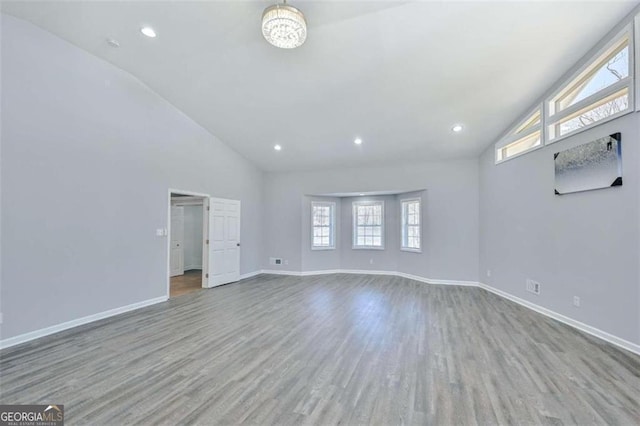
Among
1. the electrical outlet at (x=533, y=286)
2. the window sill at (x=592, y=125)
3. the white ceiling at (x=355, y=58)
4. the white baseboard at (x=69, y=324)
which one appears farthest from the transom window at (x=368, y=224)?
the white baseboard at (x=69, y=324)

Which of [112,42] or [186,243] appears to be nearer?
[112,42]

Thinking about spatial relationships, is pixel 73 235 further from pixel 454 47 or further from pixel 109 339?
Answer: pixel 454 47

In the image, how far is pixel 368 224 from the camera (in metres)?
8.09

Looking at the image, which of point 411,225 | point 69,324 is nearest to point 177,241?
point 69,324

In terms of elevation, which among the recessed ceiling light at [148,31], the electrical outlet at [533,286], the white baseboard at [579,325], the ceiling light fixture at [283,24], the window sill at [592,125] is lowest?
the white baseboard at [579,325]

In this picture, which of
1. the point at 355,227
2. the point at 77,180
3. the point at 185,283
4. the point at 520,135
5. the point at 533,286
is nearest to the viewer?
the point at 77,180

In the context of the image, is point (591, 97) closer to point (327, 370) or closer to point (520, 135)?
point (520, 135)

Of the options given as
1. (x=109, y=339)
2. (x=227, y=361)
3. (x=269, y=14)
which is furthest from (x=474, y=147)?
(x=109, y=339)

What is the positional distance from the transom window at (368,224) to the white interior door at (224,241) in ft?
10.7

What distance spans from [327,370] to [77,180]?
4.05m

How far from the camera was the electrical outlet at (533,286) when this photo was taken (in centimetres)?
448

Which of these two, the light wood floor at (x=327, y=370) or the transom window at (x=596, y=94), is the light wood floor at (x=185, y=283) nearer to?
the light wood floor at (x=327, y=370)

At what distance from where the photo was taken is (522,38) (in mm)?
3229

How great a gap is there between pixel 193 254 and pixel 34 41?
21.0 ft
